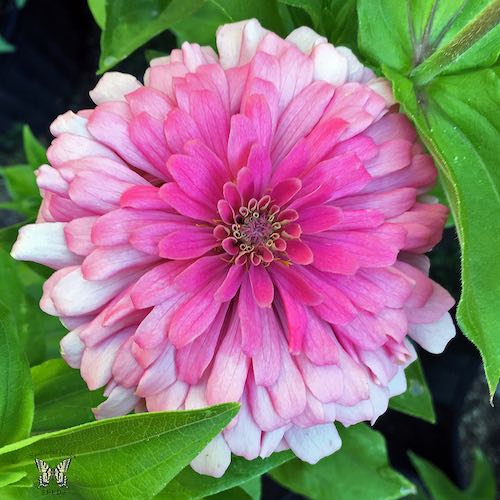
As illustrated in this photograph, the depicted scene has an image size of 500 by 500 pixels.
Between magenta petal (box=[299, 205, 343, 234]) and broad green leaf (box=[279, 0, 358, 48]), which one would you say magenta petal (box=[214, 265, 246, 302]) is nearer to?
magenta petal (box=[299, 205, 343, 234])

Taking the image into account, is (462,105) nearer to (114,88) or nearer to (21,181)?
(114,88)

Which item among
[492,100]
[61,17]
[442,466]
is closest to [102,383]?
[492,100]

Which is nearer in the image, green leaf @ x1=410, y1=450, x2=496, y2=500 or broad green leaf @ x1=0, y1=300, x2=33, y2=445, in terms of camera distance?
broad green leaf @ x1=0, y1=300, x2=33, y2=445

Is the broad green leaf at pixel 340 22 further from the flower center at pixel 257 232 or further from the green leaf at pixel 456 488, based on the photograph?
the green leaf at pixel 456 488

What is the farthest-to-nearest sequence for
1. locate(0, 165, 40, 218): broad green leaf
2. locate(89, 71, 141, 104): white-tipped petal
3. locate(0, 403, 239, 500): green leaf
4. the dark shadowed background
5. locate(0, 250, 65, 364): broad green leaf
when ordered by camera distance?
1. the dark shadowed background
2. locate(0, 165, 40, 218): broad green leaf
3. locate(0, 250, 65, 364): broad green leaf
4. locate(89, 71, 141, 104): white-tipped petal
5. locate(0, 403, 239, 500): green leaf

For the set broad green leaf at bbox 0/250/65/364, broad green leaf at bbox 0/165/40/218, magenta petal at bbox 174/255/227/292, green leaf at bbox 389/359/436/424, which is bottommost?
broad green leaf at bbox 0/165/40/218

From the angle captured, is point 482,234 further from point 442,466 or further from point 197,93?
point 442,466

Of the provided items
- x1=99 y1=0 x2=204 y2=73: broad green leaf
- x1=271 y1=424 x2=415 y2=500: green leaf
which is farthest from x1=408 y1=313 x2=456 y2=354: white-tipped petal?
x1=99 y1=0 x2=204 y2=73: broad green leaf
